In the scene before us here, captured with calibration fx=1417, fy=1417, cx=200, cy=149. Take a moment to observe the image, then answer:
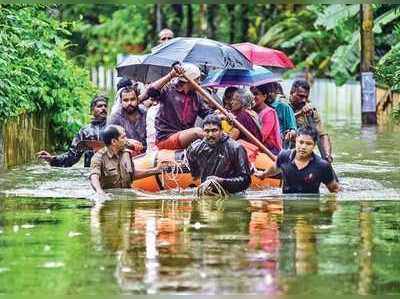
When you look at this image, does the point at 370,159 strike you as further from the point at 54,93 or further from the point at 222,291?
the point at 222,291

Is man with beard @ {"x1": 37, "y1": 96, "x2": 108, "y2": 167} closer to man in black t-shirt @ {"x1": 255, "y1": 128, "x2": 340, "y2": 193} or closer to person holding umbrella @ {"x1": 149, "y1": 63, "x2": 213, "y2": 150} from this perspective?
person holding umbrella @ {"x1": 149, "y1": 63, "x2": 213, "y2": 150}

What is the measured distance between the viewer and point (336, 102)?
46312 millimetres

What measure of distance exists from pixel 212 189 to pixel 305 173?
111 centimetres

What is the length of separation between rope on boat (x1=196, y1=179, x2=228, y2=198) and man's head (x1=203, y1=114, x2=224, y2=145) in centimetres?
49

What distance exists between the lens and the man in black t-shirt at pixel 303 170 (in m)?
16.0

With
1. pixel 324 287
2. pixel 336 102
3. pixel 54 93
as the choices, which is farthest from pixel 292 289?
pixel 336 102

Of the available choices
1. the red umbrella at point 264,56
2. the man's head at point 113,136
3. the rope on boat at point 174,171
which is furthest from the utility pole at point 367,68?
the man's head at point 113,136

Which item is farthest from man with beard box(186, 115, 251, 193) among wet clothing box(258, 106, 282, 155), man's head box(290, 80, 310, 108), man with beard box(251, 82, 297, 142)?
man's head box(290, 80, 310, 108)

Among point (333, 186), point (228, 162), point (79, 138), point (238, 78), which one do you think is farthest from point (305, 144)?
point (79, 138)

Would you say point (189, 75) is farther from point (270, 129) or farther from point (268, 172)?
point (268, 172)

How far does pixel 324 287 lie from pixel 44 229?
12.8 ft

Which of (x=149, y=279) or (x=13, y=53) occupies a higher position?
(x=13, y=53)

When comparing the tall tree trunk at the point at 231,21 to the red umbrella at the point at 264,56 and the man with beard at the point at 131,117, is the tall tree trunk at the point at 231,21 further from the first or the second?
the man with beard at the point at 131,117

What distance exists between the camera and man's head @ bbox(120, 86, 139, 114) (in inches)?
748
